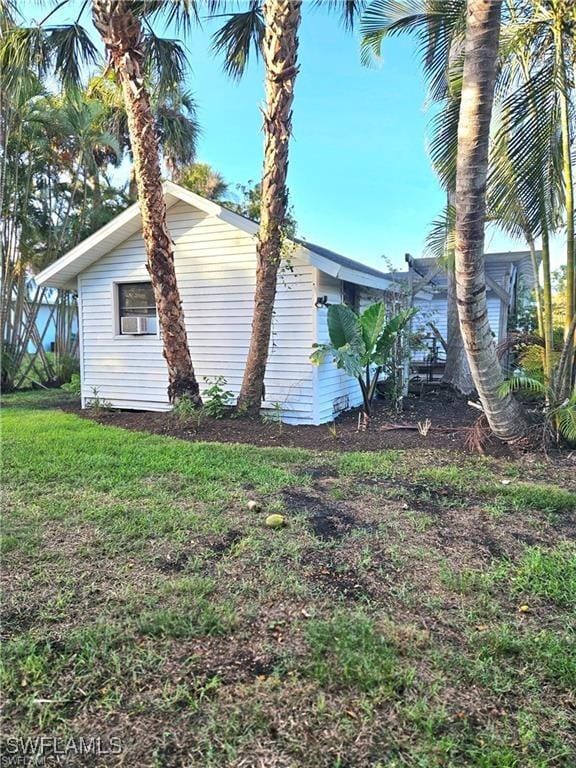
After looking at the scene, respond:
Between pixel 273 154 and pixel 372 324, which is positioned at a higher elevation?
pixel 273 154

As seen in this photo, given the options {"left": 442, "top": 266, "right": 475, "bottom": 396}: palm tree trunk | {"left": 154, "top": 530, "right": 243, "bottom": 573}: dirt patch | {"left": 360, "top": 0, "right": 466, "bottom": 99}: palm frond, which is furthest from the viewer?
{"left": 442, "top": 266, "right": 475, "bottom": 396}: palm tree trunk

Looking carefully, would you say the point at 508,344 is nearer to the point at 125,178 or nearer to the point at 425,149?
the point at 425,149

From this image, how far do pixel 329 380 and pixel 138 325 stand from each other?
159 inches

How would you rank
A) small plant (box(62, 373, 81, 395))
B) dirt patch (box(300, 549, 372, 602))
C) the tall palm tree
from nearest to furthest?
dirt patch (box(300, 549, 372, 602)), the tall palm tree, small plant (box(62, 373, 81, 395))

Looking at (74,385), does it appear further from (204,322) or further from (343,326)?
(343,326)

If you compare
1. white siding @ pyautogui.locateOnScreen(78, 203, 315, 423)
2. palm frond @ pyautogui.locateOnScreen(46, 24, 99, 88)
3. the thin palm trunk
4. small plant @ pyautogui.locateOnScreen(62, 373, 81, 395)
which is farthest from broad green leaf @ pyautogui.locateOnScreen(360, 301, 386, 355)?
small plant @ pyautogui.locateOnScreen(62, 373, 81, 395)

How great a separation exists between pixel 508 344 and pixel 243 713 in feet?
19.2

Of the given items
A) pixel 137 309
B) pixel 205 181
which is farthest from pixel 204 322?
pixel 205 181

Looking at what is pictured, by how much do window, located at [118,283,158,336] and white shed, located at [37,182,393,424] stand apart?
2 centimetres

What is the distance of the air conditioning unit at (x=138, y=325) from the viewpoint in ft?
31.6

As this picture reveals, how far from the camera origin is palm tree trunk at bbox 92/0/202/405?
6918 mm

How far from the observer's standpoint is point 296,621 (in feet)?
8.17

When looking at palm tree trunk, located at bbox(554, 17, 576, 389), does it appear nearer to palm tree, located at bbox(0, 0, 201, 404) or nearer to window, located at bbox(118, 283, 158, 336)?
palm tree, located at bbox(0, 0, 201, 404)

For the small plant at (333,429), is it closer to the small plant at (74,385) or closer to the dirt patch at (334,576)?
the dirt patch at (334,576)
